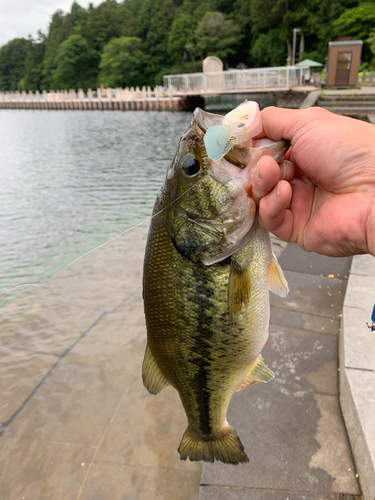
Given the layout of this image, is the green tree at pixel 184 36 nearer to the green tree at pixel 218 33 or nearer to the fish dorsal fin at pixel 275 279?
the green tree at pixel 218 33

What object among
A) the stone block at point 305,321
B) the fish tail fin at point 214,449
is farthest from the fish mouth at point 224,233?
the stone block at point 305,321

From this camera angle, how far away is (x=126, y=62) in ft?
208

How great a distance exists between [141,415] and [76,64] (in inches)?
3410

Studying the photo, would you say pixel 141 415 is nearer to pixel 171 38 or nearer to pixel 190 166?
pixel 190 166

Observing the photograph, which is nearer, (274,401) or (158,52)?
(274,401)

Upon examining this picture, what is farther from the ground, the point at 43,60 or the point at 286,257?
the point at 43,60

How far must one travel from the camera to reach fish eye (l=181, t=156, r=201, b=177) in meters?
1.46

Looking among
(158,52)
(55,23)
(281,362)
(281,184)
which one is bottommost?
(281,362)

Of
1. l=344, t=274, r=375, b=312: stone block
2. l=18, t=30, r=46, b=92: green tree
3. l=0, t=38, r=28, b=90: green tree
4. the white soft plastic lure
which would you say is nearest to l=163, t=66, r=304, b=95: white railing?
l=344, t=274, r=375, b=312: stone block

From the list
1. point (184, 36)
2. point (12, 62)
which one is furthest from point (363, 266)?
point (12, 62)

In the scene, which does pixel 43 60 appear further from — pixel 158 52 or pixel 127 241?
pixel 127 241

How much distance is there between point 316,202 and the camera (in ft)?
5.63

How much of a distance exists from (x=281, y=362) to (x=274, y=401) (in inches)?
18.6

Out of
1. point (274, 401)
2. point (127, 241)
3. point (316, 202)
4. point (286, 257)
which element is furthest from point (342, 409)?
point (127, 241)
